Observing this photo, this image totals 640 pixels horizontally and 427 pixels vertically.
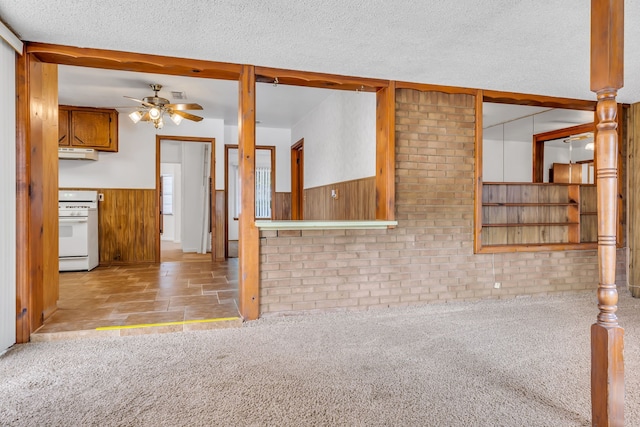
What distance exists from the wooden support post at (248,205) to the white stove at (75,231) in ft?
10.6

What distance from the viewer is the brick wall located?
3398 millimetres

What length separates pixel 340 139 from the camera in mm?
4855

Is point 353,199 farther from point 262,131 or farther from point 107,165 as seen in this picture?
point 107,165

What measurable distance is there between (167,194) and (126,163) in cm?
499

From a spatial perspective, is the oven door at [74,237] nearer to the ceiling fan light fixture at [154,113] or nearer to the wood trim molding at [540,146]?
the ceiling fan light fixture at [154,113]

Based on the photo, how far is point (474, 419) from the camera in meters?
1.75

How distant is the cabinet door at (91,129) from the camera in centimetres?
553

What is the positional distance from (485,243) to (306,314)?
7.00ft

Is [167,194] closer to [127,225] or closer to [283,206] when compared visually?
[127,225]

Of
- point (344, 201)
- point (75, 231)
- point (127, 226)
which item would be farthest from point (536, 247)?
point (75, 231)

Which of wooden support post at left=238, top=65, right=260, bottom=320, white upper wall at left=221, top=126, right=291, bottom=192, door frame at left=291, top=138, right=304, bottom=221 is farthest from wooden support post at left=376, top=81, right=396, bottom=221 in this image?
white upper wall at left=221, top=126, right=291, bottom=192

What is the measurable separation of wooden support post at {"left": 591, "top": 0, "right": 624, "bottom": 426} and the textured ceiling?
0.70m

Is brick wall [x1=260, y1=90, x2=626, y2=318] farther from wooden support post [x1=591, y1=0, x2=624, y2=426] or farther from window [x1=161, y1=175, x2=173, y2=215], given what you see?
window [x1=161, y1=175, x2=173, y2=215]

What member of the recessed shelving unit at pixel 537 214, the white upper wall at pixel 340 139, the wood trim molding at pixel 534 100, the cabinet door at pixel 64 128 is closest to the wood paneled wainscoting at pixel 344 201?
the white upper wall at pixel 340 139
